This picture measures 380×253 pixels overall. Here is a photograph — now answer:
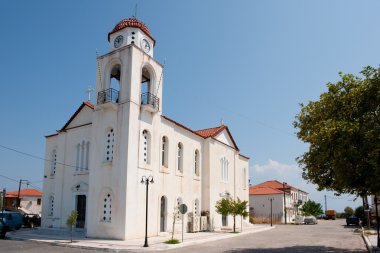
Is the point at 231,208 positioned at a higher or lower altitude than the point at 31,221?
higher

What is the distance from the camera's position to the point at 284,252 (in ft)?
55.0

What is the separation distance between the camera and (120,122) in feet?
75.4

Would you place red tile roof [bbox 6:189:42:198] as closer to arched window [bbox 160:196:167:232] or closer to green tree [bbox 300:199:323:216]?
arched window [bbox 160:196:167:232]

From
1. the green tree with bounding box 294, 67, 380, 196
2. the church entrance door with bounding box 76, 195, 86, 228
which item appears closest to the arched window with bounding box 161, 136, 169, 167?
the church entrance door with bounding box 76, 195, 86, 228

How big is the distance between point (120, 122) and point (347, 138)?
1381 centimetres

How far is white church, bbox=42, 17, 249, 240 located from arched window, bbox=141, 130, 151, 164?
69 millimetres

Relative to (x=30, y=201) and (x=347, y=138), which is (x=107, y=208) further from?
(x=30, y=201)

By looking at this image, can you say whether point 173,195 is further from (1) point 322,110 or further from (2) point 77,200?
(1) point 322,110

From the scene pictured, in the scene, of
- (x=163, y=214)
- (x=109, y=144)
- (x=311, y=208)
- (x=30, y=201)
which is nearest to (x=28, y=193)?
(x=30, y=201)

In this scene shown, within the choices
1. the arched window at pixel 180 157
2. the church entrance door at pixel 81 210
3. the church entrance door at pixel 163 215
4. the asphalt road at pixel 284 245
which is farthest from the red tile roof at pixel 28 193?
the asphalt road at pixel 284 245

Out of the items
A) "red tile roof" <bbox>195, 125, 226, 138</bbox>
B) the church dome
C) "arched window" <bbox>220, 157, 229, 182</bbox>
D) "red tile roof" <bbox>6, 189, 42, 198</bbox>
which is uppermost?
the church dome

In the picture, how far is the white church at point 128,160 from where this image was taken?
22391 millimetres

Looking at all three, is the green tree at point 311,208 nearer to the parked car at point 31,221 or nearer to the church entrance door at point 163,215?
the church entrance door at point 163,215

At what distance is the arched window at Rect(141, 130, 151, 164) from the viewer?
24109mm
